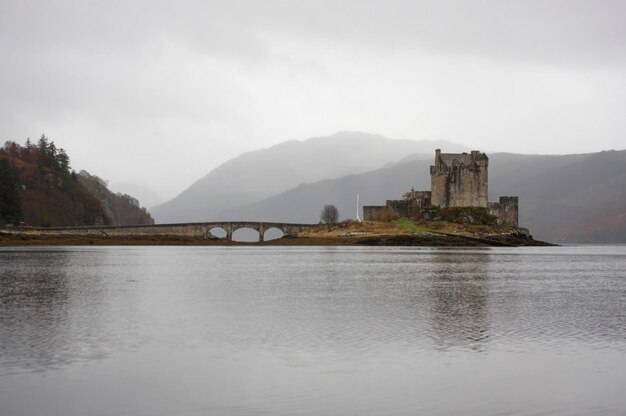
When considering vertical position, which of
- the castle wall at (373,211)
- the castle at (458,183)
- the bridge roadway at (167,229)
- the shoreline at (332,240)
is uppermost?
the castle at (458,183)

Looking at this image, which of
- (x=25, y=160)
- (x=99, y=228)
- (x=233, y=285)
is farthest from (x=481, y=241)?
(x=25, y=160)

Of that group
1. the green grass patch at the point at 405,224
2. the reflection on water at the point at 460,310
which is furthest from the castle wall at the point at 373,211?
the reflection on water at the point at 460,310

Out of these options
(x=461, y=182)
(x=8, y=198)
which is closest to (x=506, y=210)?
(x=461, y=182)

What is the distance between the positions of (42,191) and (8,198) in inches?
1079

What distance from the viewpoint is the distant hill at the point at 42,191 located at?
110688 mm

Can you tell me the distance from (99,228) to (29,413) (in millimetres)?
115301

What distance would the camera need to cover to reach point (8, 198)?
360ft

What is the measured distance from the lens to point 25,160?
149 m

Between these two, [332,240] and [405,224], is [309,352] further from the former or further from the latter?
[405,224]

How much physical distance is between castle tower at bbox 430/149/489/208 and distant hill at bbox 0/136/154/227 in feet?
208

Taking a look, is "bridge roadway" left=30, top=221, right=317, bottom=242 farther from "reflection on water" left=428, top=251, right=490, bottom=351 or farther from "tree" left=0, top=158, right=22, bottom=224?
"reflection on water" left=428, top=251, right=490, bottom=351

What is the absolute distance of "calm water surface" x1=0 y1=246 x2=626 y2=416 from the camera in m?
11.7

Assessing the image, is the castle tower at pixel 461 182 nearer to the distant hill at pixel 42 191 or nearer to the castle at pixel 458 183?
the castle at pixel 458 183

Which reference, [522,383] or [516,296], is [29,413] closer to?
[522,383]
